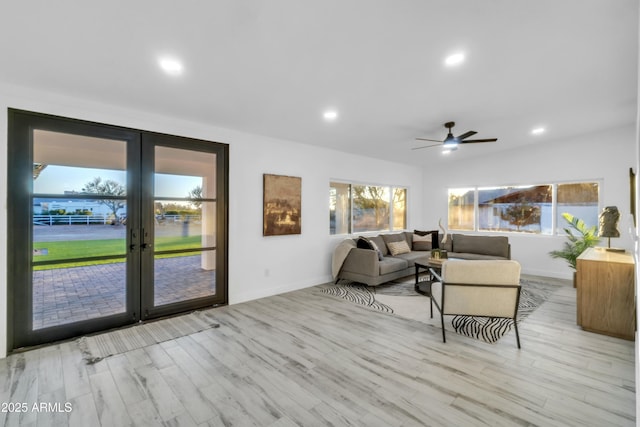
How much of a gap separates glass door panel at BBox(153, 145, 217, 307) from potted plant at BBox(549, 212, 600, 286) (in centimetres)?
644

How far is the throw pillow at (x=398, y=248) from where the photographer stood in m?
6.02

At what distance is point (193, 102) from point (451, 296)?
11.9 ft

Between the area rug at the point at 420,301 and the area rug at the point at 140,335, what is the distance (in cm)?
216

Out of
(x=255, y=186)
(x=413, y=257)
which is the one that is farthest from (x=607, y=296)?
(x=255, y=186)

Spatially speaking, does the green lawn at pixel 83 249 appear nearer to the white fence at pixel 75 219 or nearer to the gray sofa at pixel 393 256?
the white fence at pixel 75 219

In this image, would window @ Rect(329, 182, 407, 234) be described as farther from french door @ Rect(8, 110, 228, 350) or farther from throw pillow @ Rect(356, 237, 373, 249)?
french door @ Rect(8, 110, 228, 350)

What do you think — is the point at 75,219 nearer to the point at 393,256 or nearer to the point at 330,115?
the point at 330,115

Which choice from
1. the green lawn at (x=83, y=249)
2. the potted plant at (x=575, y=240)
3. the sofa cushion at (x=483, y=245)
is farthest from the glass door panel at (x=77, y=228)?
the potted plant at (x=575, y=240)

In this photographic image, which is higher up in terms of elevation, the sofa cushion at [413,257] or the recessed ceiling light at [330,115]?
the recessed ceiling light at [330,115]

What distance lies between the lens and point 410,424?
6.20 feet

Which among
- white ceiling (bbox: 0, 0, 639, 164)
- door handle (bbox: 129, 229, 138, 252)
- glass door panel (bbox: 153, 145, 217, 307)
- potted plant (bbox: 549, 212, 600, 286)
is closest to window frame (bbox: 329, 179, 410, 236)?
white ceiling (bbox: 0, 0, 639, 164)

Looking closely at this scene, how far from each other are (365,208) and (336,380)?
4693mm

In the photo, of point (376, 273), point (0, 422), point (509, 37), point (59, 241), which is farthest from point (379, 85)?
point (0, 422)

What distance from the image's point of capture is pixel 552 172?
6.11 metres
